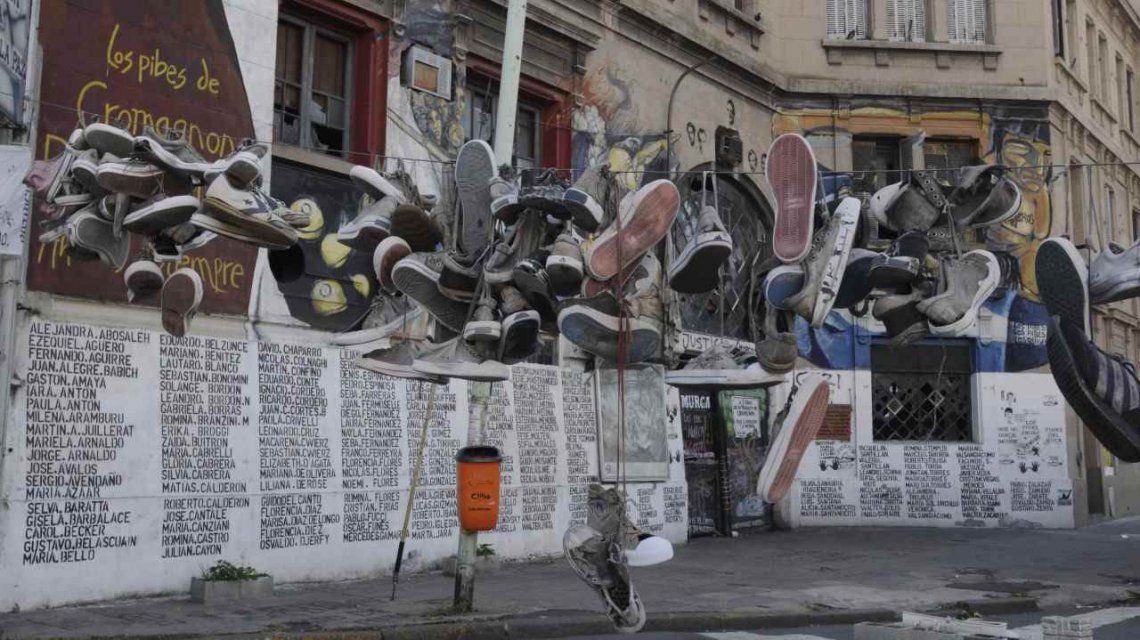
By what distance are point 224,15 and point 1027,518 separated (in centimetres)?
1523

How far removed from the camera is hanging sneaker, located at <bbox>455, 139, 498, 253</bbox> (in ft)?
27.9

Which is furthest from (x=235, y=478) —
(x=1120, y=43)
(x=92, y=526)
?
(x=1120, y=43)

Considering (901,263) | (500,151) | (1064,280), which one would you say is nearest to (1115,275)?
(1064,280)

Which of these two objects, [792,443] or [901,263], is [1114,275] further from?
[792,443]

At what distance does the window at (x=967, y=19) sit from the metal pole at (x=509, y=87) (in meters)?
13.3

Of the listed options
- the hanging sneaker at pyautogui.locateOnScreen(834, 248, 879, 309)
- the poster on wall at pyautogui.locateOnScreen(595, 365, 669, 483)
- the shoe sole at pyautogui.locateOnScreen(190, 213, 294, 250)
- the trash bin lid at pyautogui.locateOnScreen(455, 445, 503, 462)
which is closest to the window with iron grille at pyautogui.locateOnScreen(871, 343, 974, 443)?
the poster on wall at pyautogui.locateOnScreen(595, 365, 669, 483)

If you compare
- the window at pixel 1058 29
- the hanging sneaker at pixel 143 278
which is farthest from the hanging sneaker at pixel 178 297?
the window at pixel 1058 29

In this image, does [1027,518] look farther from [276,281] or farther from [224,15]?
[224,15]

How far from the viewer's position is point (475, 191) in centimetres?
862

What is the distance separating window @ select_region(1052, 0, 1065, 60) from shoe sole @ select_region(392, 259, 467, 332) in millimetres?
17594

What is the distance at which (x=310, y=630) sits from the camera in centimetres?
895

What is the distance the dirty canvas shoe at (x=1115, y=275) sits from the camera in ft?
29.7

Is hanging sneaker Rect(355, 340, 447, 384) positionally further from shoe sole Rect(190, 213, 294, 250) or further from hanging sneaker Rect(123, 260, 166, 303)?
hanging sneaker Rect(123, 260, 166, 303)

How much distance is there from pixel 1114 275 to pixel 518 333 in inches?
190
